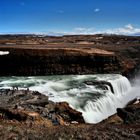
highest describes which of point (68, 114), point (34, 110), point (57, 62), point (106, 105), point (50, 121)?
point (57, 62)

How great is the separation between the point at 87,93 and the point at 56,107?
8132 millimetres

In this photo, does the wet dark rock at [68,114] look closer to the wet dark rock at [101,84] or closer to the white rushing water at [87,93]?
the white rushing water at [87,93]

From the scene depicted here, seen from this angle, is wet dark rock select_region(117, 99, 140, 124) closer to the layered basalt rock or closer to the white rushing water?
the white rushing water

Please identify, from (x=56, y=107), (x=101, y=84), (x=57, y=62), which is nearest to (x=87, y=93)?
(x=101, y=84)

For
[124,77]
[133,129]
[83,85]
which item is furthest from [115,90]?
[133,129]

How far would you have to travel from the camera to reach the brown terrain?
1238cm

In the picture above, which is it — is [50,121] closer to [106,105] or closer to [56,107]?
[56,107]

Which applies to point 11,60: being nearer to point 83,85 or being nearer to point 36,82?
point 36,82

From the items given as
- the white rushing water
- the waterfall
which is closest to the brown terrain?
the waterfall

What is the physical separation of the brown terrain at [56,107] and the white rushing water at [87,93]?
2.30 meters

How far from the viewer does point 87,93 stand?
29.5 metres

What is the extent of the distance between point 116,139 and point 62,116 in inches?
364

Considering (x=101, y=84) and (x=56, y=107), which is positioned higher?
(x=56, y=107)

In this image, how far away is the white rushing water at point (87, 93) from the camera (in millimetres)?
25047
